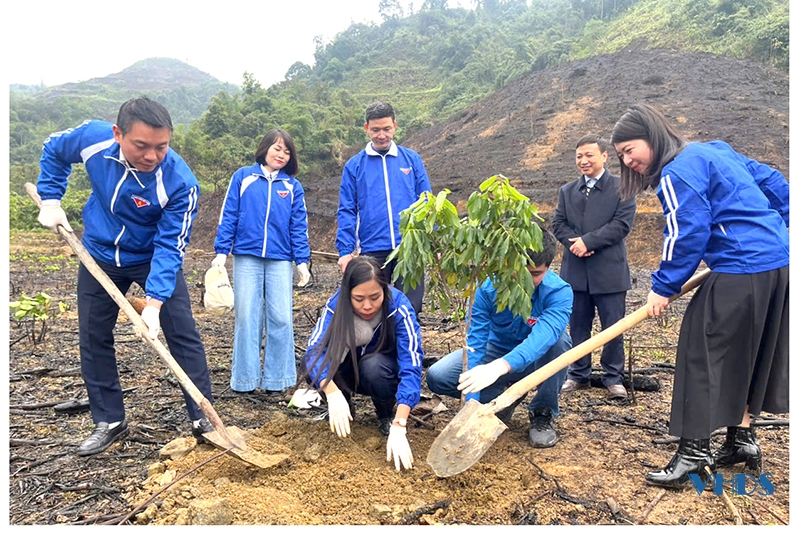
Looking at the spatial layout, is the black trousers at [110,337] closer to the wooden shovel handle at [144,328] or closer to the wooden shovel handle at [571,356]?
the wooden shovel handle at [144,328]

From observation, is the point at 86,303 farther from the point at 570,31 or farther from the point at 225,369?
the point at 570,31

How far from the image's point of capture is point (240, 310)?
4195mm

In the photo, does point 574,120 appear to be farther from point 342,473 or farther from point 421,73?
point 421,73

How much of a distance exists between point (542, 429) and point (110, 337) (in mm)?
2404

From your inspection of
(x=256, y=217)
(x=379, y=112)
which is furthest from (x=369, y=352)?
(x=379, y=112)

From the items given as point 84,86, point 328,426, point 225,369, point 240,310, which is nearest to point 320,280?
point 225,369

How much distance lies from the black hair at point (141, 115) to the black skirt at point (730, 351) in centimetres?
262

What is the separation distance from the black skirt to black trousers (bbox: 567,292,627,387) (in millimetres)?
1301

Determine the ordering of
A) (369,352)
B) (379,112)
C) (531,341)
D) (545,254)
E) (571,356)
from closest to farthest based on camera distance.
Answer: (571,356), (531,341), (545,254), (369,352), (379,112)

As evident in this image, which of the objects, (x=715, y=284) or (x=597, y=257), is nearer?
(x=715, y=284)

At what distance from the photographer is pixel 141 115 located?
2859 millimetres

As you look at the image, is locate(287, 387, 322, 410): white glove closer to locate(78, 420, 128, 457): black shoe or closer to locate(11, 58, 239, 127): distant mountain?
locate(78, 420, 128, 457): black shoe

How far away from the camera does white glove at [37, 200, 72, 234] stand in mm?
3156

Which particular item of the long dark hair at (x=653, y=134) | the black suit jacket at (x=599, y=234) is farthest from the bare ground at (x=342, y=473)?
the long dark hair at (x=653, y=134)
